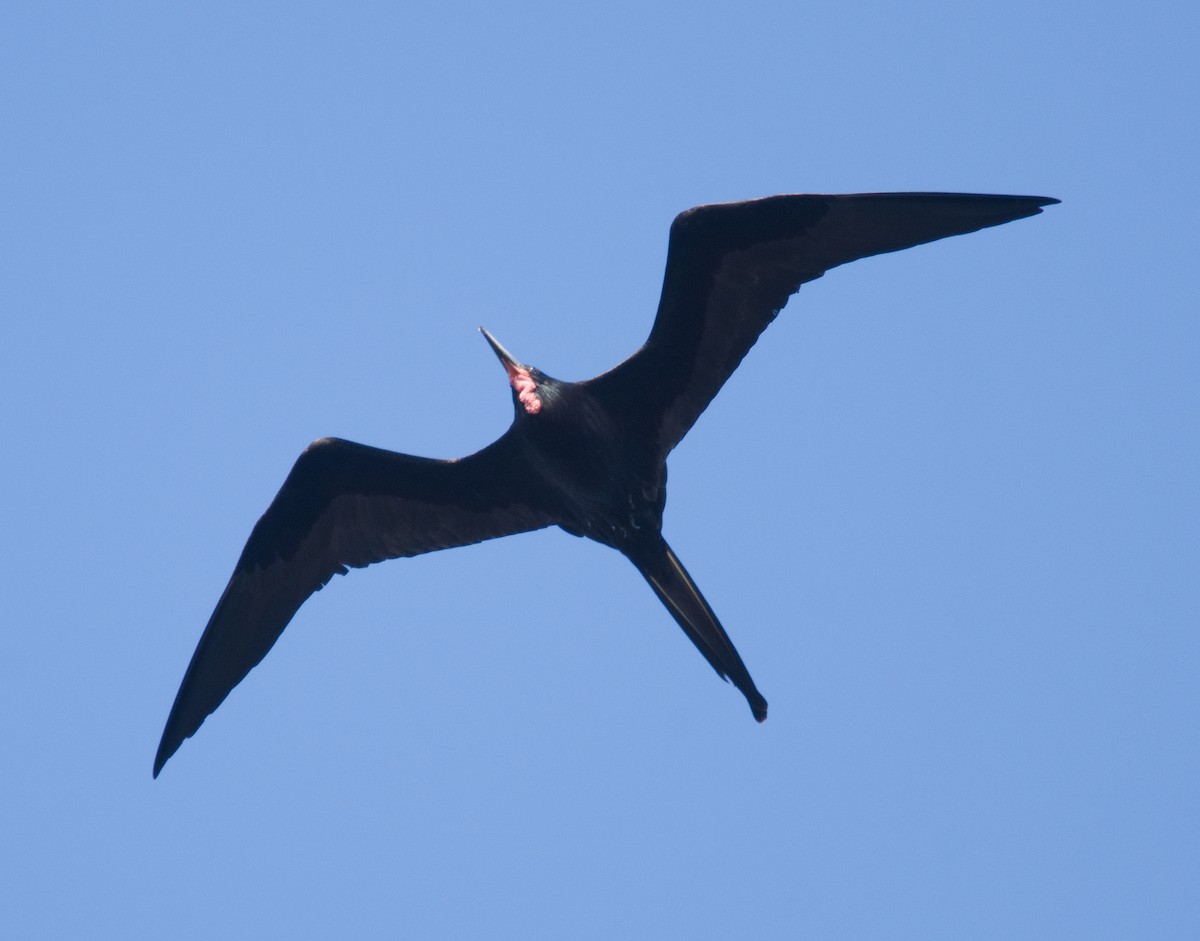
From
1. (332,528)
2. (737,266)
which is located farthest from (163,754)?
(737,266)

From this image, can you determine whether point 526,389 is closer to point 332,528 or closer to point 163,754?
point 332,528

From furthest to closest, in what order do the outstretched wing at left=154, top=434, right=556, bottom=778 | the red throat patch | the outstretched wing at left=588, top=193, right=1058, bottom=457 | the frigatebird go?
the outstretched wing at left=154, top=434, right=556, bottom=778 → the red throat patch → the frigatebird → the outstretched wing at left=588, top=193, right=1058, bottom=457

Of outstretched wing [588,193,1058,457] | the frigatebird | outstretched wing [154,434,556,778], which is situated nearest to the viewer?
outstretched wing [588,193,1058,457]

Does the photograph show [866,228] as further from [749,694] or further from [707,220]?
[749,694]

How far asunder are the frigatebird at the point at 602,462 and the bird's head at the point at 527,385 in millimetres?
12

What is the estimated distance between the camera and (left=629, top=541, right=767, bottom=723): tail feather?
339 inches

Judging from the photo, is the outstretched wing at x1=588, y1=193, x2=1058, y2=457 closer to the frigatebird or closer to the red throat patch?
the frigatebird

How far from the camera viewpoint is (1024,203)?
8.01 meters

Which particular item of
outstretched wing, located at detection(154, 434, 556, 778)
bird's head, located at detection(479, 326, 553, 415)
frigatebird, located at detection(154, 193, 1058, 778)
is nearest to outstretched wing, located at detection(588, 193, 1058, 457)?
frigatebird, located at detection(154, 193, 1058, 778)

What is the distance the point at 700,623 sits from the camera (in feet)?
28.4

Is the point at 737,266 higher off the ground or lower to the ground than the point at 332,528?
higher

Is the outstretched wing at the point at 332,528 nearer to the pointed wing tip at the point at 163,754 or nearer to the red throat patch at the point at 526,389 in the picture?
the pointed wing tip at the point at 163,754

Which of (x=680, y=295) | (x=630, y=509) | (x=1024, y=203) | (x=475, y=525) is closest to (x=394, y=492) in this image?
(x=475, y=525)

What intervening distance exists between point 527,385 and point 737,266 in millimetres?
1518
